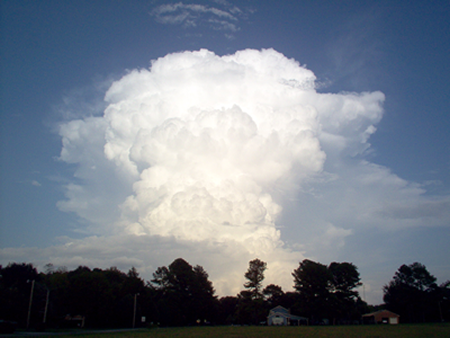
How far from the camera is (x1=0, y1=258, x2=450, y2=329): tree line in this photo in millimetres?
59375

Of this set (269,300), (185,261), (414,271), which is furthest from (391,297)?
(185,261)

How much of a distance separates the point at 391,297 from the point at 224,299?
223ft

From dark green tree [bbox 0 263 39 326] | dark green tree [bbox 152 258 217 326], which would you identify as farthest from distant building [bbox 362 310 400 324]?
dark green tree [bbox 0 263 39 326]

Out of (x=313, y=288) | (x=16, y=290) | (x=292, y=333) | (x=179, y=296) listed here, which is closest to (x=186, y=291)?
(x=179, y=296)

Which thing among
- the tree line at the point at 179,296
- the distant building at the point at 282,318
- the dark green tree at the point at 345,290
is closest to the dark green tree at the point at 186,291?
the tree line at the point at 179,296

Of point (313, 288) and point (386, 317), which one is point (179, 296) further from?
point (386, 317)

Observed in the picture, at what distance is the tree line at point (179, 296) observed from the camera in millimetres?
59375

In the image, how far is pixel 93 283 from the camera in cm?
6400

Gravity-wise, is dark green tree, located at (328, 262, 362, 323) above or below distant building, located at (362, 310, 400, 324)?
above

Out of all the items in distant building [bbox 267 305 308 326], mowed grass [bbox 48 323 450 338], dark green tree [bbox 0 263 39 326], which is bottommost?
distant building [bbox 267 305 308 326]

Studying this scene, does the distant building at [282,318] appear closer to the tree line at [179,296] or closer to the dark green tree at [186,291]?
the tree line at [179,296]

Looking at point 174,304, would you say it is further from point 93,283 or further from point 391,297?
point 391,297

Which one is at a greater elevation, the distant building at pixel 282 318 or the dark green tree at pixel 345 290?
the dark green tree at pixel 345 290

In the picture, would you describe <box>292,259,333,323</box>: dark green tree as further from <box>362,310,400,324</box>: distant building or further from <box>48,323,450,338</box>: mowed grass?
<box>48,323,450,338</box>: mowed grass
